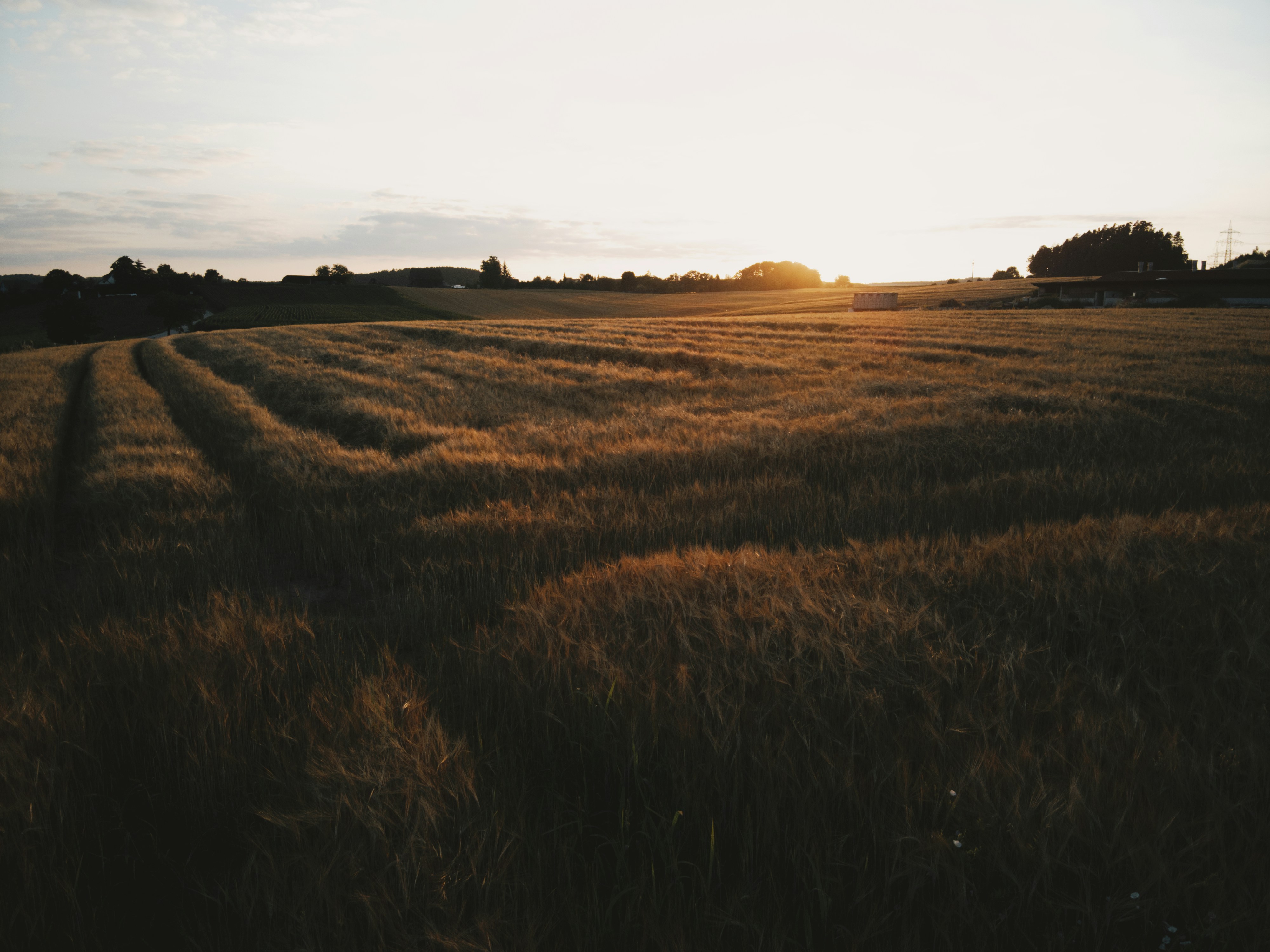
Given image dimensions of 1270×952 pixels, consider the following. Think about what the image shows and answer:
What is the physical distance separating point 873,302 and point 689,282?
57542mm

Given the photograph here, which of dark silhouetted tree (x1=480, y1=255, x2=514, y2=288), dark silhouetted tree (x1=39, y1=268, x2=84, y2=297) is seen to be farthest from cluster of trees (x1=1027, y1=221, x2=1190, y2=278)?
dark silhouetted tree (x1=39, y1=268, x2=84, y2=297)

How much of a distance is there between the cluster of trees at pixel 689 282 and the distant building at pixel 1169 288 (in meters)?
46.8

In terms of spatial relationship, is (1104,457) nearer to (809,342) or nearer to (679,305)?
(809,342)

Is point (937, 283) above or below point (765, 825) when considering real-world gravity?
above

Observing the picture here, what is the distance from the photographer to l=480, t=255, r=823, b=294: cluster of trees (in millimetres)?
103500

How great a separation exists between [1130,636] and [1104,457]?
4.67 metres

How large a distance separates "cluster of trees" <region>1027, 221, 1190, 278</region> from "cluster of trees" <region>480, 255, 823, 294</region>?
37813 mm

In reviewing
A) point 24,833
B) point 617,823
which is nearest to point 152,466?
point 24,833

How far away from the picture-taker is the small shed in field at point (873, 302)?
5156 cm

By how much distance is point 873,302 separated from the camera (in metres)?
51.9

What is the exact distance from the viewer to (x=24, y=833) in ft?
4.95

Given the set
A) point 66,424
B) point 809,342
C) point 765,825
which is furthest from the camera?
point 809,342

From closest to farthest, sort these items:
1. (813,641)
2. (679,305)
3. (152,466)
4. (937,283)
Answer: (813,641)
(152,466)
(679,305)
(937,283)

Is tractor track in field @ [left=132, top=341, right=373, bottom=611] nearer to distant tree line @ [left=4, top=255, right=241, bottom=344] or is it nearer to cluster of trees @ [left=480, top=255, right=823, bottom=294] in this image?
distant tree line @ [left=4, top=255, right=241, bottom=344]
